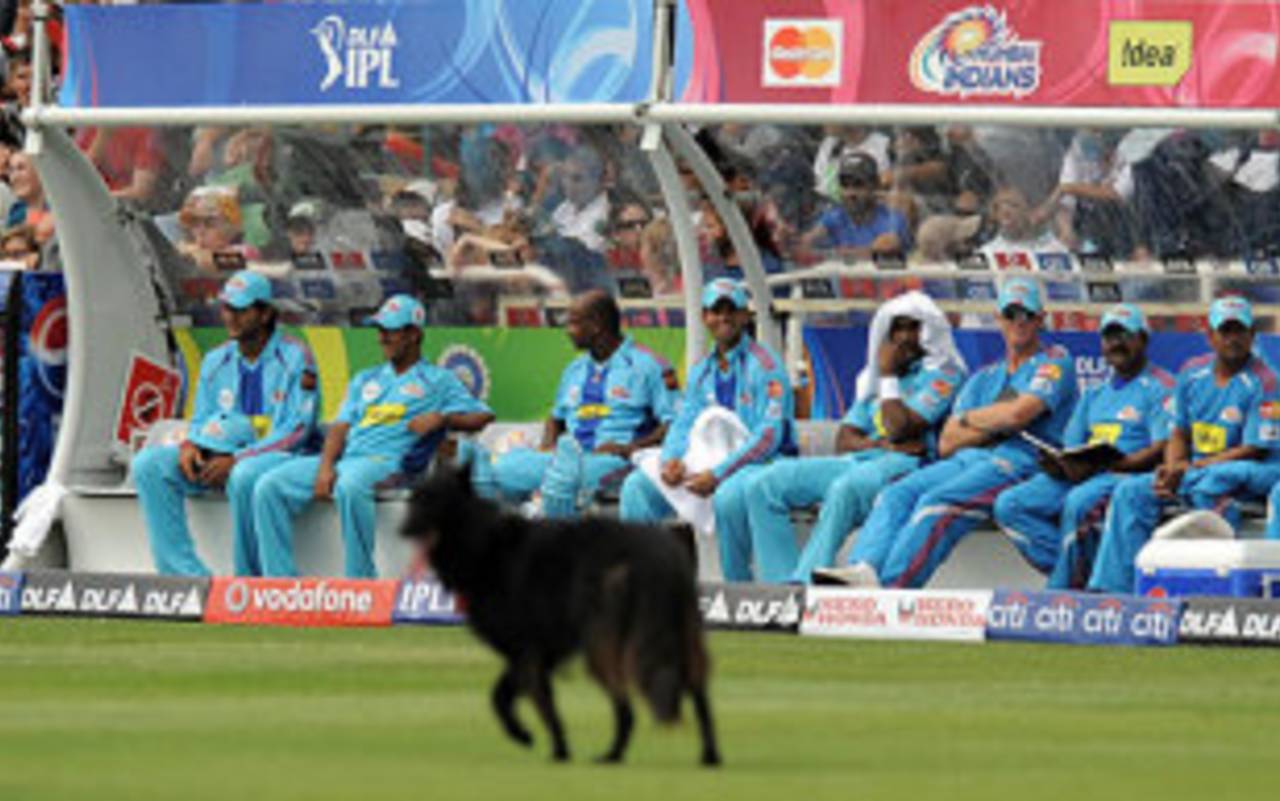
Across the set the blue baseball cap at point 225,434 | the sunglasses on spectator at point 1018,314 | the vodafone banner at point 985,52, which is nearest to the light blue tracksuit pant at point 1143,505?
the sunglasses on spectator at point 1018,314

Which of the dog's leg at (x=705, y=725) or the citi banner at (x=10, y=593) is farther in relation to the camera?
the citi banner at (x=10, y=593)

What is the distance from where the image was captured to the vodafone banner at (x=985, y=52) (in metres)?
19.2

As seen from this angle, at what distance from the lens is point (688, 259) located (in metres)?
21.4

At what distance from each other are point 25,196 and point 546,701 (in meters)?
13.8

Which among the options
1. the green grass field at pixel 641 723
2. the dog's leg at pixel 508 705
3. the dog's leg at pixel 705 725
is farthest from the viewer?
the dog's leg at pixel 508 705

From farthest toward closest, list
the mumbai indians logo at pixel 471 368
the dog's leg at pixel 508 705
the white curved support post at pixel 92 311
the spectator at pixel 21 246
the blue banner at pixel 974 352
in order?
the spectator at pixel 21 246, the white curved support post at pixel 92 311, the mumbai indians logo at pixel 471 368, the blue banner at pixel 974 352, the dog's leg at pixel 508 705

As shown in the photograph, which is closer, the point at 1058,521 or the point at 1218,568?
the point at 1218,568

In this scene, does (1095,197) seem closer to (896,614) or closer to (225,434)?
(896,614)

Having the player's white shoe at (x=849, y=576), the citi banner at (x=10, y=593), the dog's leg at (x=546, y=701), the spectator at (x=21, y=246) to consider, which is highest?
the spectator at (x=21, y=246)

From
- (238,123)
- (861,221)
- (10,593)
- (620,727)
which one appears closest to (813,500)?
(861,221)

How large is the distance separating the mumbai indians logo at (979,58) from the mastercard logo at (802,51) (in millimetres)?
555

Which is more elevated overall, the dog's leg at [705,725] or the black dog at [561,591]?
the black dog at [561,591]

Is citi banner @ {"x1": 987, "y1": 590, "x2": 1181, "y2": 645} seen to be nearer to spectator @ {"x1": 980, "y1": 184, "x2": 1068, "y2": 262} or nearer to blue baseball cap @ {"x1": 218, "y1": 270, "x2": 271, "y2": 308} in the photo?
spectator @ {"x1": 980, "y1": 184, "x2": 1068, "y2": 262}

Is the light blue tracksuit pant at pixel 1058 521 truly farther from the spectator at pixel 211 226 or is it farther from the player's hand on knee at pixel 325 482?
the spectator at pixel 211 226
